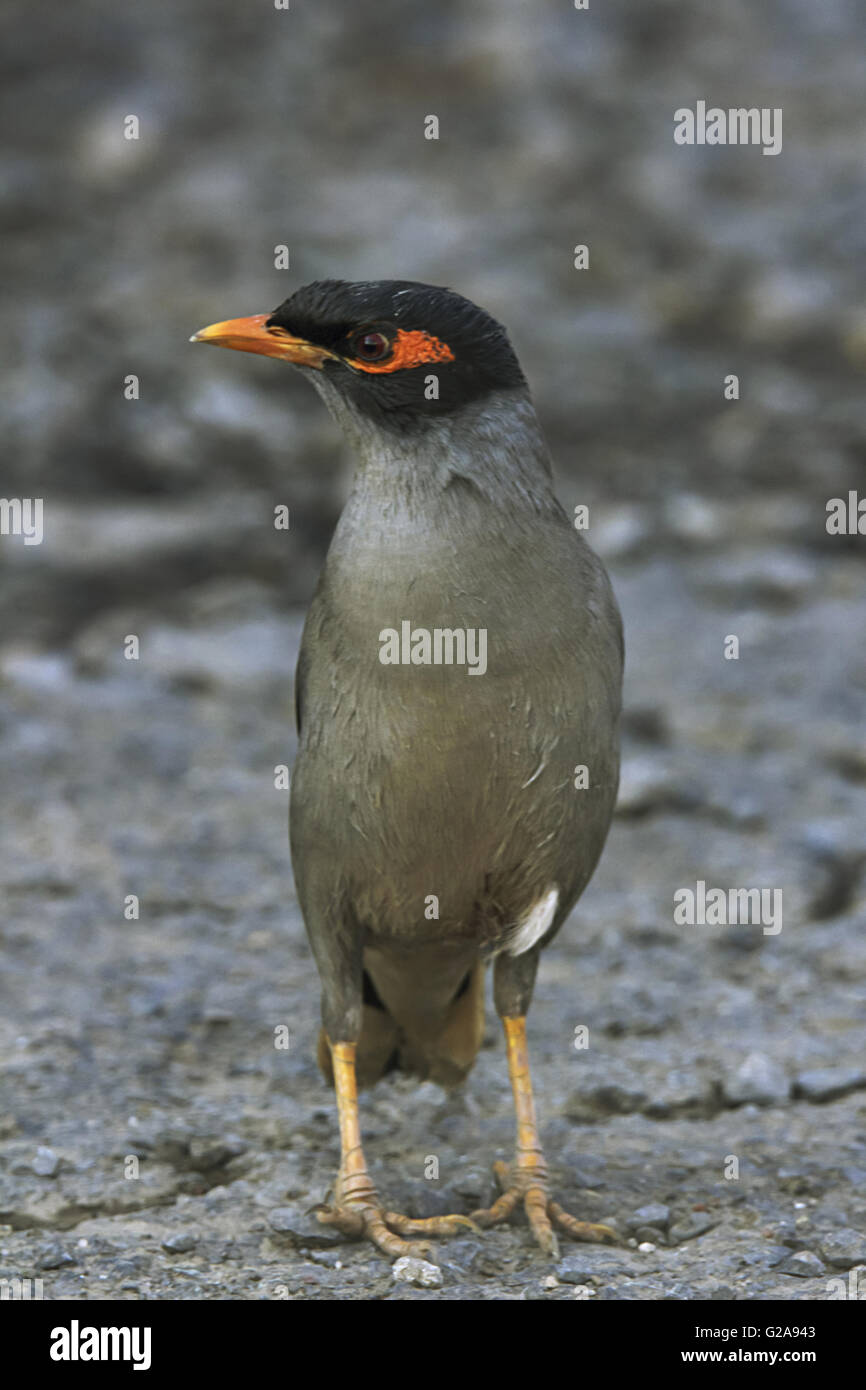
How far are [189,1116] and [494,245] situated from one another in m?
8.16

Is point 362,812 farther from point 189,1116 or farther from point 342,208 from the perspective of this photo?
point 342,208

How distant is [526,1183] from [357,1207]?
46 centimetres

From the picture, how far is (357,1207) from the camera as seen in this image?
4.53 m

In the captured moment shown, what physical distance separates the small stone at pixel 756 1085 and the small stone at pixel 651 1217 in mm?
764

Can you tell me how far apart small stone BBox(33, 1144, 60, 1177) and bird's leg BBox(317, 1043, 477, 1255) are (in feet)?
2.47


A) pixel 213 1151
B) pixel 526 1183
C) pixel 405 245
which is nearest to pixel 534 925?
pixel 526 1183

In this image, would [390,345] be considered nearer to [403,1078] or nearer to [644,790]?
[403,1078]

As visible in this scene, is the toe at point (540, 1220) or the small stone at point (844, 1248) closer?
the small stone at point (844, 1248)

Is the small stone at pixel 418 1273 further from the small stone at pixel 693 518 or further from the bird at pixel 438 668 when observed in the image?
the small stone at pixel 693 518

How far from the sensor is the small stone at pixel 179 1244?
437cm

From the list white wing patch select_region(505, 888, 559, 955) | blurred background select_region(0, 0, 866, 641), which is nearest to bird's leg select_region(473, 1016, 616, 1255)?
white wing patch select_region(505, 888, 559, 955)

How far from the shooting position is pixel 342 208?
1230 centimetres

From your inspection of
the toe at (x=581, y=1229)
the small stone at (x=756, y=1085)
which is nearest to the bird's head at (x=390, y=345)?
the toe at (x=581, y=1229)

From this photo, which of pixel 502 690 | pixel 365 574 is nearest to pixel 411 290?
pixel 365 574
